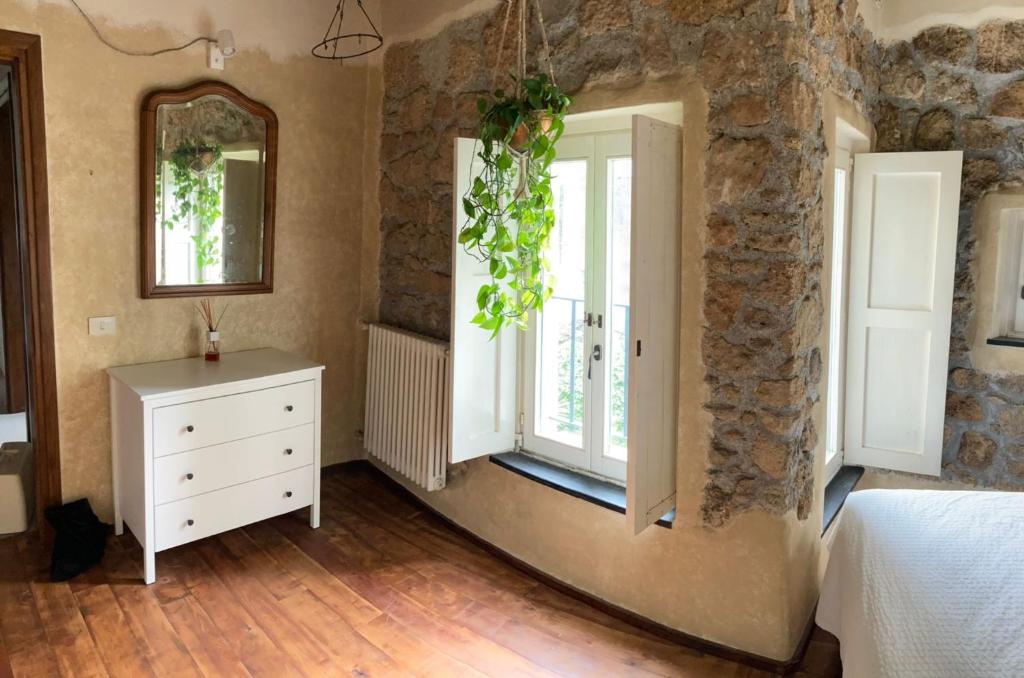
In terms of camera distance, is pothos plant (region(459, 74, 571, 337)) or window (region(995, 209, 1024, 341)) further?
window (region(995, 209, 1024, 341))

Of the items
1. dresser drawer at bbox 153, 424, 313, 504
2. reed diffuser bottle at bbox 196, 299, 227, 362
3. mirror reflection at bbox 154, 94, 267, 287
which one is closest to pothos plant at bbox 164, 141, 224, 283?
mirror reflection at bbox 154, 94, 267, 287

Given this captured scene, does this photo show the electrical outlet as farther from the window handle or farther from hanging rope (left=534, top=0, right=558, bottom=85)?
the window handle

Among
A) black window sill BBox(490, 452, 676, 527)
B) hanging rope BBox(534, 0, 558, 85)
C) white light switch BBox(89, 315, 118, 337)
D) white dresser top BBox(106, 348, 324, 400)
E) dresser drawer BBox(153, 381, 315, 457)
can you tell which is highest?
hanging rope BBox(534, 0, 558, 85)

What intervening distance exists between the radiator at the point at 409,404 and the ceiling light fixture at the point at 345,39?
56.5 inches

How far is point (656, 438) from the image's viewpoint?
2.24 metres

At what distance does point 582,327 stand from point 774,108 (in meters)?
1.05

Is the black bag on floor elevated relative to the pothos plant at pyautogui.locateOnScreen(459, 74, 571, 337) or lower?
lower

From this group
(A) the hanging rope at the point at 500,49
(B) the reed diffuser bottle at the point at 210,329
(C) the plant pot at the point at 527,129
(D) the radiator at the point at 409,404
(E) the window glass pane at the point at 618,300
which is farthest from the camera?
(B) the reed diffuser bottle at the point at 210,329

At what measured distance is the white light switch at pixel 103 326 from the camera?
2945mm

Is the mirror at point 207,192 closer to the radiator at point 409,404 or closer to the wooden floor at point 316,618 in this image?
the radiator at point 409,404

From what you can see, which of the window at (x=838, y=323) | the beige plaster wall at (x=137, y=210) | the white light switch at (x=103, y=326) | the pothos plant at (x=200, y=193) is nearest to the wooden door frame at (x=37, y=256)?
the beige plaster wall at (x=137, y=210)

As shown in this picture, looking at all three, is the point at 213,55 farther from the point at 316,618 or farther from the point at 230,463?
the point at 316,618

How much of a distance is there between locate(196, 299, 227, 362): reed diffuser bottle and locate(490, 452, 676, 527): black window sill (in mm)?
1390

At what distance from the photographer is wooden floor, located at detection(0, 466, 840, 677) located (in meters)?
2.24
